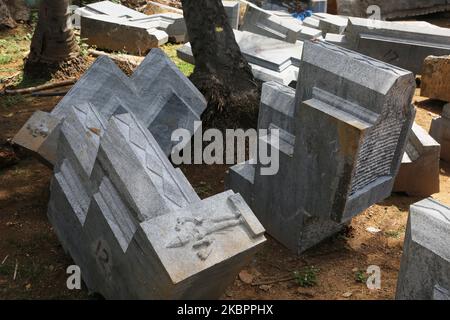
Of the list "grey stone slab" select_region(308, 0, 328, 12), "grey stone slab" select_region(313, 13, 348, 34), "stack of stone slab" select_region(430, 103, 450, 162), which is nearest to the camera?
"stack of stone slab" select_region(430, 103, 450, 162)

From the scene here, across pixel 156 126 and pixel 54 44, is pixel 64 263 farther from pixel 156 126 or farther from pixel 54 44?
pixel 54 44

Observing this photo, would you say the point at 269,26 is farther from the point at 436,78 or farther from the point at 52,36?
the point at 52,36

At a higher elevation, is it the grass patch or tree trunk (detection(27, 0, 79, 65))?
tree trunk (detection(27, 0, 79, 65))

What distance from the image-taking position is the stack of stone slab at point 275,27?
7887 millimetres

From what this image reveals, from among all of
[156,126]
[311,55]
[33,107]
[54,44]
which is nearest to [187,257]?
[311,55]

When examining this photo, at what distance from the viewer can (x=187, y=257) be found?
8.34 feet

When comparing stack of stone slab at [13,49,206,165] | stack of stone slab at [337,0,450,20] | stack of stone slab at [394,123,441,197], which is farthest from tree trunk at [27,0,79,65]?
stack of stone slab at [337,0,450,20]

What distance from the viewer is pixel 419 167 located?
476 cm

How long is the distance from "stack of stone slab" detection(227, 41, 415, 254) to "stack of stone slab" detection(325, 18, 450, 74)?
4.20 meters

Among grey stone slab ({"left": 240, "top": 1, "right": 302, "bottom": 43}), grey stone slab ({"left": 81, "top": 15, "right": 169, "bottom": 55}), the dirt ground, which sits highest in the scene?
grey stone slab ({"left": 240, "top": 1, "right": 302, "bottom": 43})

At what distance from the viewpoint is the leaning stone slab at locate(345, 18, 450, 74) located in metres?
7.66

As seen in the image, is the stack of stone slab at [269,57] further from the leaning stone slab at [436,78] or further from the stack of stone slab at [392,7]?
the stack of stone slab at [392,7]

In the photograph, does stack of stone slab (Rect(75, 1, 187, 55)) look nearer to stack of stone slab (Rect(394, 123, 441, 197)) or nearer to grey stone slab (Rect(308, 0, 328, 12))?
grey stone slab (Rect(308, 0, 328, 12))

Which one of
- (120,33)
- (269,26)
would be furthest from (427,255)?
(120,33)
